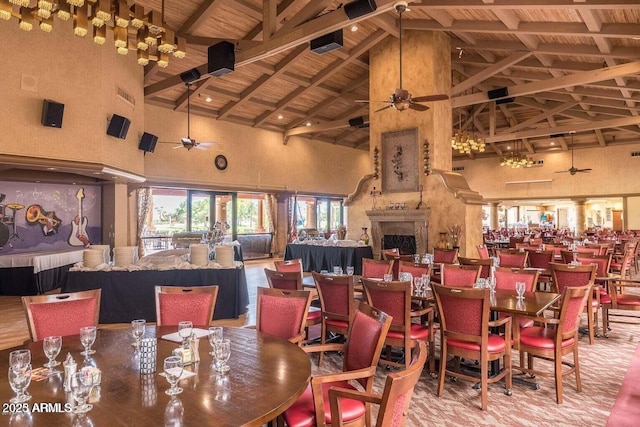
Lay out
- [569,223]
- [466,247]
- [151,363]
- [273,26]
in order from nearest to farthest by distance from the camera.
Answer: [151,363] → [273,26] → [466,247] → [569,223]

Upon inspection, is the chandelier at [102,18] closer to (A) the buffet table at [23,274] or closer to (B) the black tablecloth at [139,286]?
(B) the black tablecloth at [139,286]

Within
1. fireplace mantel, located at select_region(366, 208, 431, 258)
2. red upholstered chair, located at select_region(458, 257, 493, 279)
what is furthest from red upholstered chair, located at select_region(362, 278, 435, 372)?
fireplace mantel, located at select_region(366, 208, 431, 258)

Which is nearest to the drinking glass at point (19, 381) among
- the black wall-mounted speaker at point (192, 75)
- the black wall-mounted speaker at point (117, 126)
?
the black wall-mounted speaker at point (117, 126)

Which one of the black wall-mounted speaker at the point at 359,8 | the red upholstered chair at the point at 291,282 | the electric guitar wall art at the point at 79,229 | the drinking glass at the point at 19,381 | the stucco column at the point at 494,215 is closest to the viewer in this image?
the drinking glass at the point at 19,381

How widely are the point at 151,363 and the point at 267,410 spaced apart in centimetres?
73

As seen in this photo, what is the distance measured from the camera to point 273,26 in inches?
300

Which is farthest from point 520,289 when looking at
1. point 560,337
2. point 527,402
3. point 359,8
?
point 359,8

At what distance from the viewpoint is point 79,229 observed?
10312 mm

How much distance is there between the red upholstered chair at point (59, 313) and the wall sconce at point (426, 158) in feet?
28.6

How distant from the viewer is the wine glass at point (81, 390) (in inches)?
62.9

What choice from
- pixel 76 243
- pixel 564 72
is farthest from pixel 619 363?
pixel 76 243

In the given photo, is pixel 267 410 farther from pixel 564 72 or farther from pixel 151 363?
pixel 564 72

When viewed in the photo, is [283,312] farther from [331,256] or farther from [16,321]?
[331,256]

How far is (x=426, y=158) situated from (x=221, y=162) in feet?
22.2
